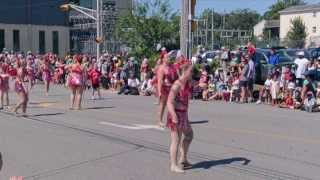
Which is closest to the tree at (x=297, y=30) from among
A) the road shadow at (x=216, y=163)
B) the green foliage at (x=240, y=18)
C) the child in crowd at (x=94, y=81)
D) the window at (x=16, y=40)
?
the window at (x=16, y=40)

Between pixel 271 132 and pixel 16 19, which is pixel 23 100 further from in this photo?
pixel 16 19

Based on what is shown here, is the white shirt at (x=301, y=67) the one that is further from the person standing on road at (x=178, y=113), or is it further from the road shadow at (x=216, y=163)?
the person standing on road at (x=178, y=113)

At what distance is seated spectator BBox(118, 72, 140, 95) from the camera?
2855 centimetres

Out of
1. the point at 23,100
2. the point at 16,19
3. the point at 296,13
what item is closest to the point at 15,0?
the point at 16,19

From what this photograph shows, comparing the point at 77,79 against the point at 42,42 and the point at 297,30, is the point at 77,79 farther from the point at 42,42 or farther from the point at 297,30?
the point at 42,42

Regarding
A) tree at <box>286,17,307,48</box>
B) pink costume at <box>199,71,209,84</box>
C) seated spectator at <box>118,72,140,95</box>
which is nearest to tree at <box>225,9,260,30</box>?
tree at <box>286,17,307,48</box>

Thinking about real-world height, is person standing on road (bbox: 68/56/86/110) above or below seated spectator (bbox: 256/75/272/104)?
above

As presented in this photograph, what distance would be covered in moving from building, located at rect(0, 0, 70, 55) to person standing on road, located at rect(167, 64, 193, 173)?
79195mm

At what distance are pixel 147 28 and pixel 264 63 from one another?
16619mm

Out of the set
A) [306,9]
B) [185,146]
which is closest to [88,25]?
[306,9]

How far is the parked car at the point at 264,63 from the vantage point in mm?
25487

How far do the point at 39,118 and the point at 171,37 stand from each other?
86.5 ft

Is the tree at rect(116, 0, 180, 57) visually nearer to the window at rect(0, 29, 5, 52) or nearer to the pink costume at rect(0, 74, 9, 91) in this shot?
the pink costume at rect(0, 74, 9, 91)

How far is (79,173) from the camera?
967 cm
